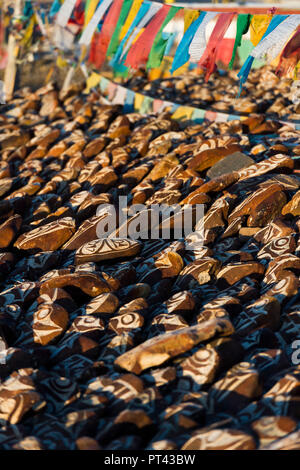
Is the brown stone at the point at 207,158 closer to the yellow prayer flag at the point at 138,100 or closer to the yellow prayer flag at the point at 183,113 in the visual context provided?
the yellow prayer flag at the point at 183,113

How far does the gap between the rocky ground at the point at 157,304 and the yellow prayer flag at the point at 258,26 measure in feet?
2.92

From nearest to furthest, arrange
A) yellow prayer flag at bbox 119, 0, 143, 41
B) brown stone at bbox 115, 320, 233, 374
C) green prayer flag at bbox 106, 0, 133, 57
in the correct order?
brown stone at bbox 115, 320, 233, 374
yellow prayer flag at bbox 119, 0, 143, 41
green prayer flag at bbox 106, 0, 133, 57

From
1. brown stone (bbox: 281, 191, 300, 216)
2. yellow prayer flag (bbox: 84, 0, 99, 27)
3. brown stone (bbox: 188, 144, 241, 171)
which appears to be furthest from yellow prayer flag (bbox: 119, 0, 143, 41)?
brown stone (bbox: 281, 191, 300, 216)

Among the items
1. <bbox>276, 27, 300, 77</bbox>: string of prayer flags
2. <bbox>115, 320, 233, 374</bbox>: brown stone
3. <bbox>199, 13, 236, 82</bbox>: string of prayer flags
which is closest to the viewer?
<bbox>115, 320, 233, 374</bbox>: brown stone

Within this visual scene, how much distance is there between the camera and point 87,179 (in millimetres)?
5488

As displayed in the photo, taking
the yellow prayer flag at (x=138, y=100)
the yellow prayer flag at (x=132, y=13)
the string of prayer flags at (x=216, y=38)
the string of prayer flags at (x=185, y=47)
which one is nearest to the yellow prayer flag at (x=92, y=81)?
the yellow prayer flag at (x=138, y=100)

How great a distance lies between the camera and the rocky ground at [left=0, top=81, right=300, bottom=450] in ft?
8.09

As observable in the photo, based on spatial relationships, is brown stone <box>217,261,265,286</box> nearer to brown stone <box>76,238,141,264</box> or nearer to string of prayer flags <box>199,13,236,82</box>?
brown stone <box>76,238,141,264</box>

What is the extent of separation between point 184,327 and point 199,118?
4.10 m

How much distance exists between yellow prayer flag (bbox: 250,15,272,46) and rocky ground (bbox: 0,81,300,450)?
891mm

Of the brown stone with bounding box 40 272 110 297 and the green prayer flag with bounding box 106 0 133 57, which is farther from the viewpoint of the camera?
the green prayer flag with bounding box 106 0 133 57

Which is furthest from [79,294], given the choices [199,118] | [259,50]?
[199,118]

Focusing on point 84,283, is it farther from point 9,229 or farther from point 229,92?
point 229,92

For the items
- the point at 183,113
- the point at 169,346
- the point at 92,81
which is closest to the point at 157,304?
the point at 169,346
